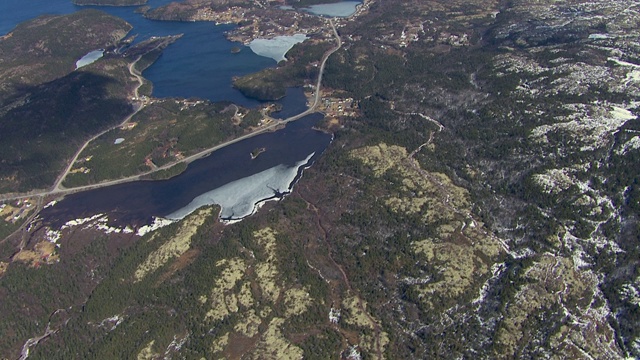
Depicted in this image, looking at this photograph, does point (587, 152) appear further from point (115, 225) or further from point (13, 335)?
point (13, 335)

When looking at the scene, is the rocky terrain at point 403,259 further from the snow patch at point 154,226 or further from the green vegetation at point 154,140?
the green vegetation at point 154,140

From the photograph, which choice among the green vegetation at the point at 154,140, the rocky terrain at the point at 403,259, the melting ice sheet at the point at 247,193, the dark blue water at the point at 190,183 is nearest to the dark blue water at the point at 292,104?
the dark blue water at the point at 190,183

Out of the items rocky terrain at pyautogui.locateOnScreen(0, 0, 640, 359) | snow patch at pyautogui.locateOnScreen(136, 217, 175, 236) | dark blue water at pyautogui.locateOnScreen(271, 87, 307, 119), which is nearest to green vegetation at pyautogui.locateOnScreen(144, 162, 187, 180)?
snow patch at pyautogui.locateOnScreen(136, 217, 175, 236)

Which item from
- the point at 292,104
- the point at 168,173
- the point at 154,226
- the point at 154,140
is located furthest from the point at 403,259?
the point at 154,140

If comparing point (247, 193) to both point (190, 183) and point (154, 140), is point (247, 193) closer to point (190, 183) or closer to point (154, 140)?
point (190, 183)

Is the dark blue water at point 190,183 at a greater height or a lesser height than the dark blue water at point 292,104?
lesser
